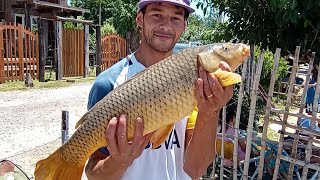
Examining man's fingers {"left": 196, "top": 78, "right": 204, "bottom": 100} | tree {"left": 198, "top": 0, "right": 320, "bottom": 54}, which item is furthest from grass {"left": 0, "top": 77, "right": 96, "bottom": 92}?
man's fingers {"left": 196, "top": 78, "right": 204, "bottom": 100}

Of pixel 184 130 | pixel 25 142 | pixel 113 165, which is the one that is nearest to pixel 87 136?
pixel 113 165

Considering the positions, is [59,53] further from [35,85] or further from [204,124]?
[204,124]

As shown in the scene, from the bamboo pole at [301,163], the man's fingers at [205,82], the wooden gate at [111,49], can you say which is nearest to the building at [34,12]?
the wooden gate at [111,49]

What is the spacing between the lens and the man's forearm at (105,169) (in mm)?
1911

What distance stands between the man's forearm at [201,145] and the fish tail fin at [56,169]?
553 mm

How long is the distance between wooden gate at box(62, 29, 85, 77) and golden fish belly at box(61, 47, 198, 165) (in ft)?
51.5

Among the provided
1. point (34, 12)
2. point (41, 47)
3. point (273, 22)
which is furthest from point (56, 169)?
point (34, 12)

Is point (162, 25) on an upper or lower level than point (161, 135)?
upper

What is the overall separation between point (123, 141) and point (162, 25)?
631 millimetres

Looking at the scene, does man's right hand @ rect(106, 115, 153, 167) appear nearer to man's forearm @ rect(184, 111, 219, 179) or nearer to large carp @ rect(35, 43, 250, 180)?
large carp @ rect(35, 43, 250, 180)

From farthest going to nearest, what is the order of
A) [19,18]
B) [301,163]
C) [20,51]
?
[19,18], [20,51], [301,163]

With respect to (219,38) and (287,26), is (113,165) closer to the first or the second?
(287,26)

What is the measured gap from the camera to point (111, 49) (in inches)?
826

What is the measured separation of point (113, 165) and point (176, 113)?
15.4 inches
